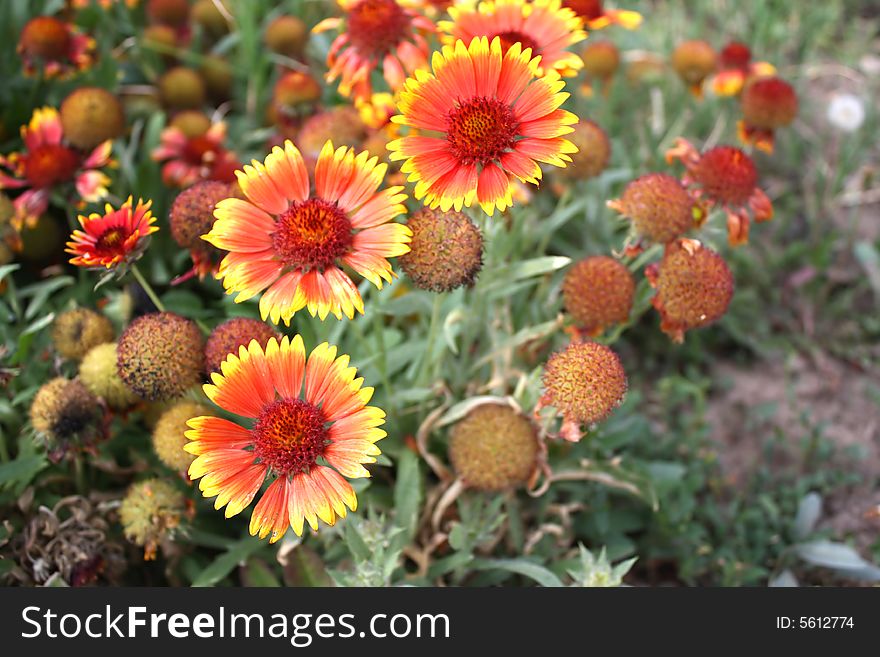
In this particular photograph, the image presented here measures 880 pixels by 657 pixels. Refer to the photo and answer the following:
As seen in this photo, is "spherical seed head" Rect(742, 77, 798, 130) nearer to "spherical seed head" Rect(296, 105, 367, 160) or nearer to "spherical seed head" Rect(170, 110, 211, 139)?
"spherical seed head" Rect(296, 105, 367, 160)

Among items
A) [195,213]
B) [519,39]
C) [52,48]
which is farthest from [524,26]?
[52,48]

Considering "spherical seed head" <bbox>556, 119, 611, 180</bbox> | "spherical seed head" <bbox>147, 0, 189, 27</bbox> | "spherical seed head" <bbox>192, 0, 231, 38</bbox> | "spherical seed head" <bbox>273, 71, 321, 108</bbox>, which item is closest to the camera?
"spherical seed head" <bbox>556, 119, 611, 180</bbox>

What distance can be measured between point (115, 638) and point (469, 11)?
4.29 ft

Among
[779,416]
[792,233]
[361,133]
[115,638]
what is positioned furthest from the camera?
[792,233]

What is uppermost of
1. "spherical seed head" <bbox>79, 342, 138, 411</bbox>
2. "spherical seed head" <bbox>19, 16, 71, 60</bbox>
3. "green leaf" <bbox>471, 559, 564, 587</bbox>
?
"spherical seed head" <bbox>19, 16, 71, 60</bbox>

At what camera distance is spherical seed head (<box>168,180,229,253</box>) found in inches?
55.3

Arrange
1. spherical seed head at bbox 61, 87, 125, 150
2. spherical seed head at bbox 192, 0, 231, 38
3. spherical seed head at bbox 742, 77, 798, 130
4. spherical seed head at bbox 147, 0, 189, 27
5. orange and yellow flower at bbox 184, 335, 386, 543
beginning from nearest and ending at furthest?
orange and yellow flower at bbox 184, 335, 386, 543
spherical seed head at bbox 61, 87, 125, 150
spherical seed head at bbox 742, 77, 798, 130
spherical seed head at bbox 147, 0, 189, 27
spherical seed head at bbox 192, 0, 231, 38

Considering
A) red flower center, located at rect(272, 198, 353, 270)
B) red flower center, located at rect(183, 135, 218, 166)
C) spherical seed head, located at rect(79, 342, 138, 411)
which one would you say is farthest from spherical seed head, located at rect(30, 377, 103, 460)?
red flower center, located at rect(183, 135, 218, 166)

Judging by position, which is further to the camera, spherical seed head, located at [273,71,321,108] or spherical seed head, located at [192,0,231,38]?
spherical seed head, located at [192,0,231,38]

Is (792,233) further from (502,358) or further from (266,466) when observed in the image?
(266,466)

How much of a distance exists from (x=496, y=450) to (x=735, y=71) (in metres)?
1.37

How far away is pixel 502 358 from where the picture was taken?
170 centimetres

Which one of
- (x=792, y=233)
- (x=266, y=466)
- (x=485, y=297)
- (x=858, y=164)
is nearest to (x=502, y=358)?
(x=485, y=297)

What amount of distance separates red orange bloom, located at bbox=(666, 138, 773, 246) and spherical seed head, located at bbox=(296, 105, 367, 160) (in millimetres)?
751
